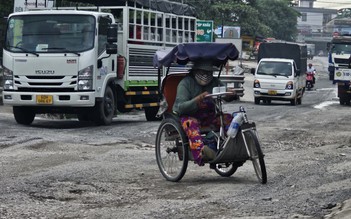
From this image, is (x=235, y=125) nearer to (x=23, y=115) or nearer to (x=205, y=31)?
(x=23, y=115)

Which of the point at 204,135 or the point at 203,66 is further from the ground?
the point at 203,66

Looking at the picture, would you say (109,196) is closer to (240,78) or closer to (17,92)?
(17,92)

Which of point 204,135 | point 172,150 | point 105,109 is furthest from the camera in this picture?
point 105,109

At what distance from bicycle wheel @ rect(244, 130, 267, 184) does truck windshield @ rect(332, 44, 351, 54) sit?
171 ft

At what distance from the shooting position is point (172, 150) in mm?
10727

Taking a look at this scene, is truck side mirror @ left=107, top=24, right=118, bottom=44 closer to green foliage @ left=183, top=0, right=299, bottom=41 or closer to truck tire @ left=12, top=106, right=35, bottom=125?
truck tire @ left=12, top=106, right=35, bottom=125

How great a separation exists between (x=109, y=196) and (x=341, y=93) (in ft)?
86.4

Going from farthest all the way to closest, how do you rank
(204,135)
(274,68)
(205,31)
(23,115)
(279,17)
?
1. (279,17)
2. (205,31)
3. (274,68)
4. (23,115)
5. (204,135)

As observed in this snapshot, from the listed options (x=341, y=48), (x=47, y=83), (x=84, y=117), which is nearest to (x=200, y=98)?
(x=47, y=83)

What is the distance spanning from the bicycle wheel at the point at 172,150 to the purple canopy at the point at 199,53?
0.84 meters

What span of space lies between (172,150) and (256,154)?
131 centimetres

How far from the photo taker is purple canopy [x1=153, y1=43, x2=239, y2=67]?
418 inches

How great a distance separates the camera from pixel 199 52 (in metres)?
10.6

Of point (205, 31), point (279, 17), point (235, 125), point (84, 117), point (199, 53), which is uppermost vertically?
point (279, 17)
